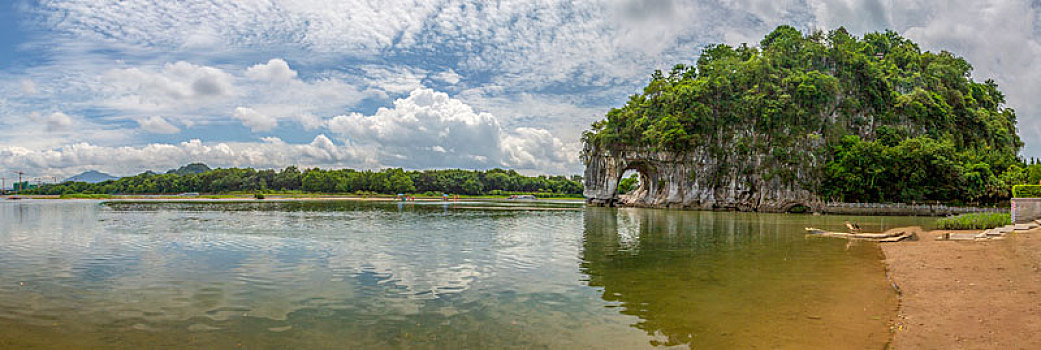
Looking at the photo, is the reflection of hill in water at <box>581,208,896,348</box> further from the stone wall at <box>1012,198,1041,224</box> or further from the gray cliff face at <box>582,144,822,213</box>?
the gray cliff face at <box>582,144,822,213</box>

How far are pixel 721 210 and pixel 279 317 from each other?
6697 centimetres

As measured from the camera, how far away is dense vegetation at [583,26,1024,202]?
59.2 meters

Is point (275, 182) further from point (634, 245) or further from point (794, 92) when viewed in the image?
point (634, 245)

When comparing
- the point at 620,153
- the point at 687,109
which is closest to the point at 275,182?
the point at 620,153

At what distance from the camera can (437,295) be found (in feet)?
43.1

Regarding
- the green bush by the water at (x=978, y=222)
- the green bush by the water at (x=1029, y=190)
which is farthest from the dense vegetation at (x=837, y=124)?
the green bush by the water at (x=978, y=222)

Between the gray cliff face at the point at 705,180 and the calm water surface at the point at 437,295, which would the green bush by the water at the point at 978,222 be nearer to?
the calm water surface at the point at 437,295

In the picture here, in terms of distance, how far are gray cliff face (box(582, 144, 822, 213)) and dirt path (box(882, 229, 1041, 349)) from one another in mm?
48749

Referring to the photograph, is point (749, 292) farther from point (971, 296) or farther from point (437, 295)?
point (437, 295)

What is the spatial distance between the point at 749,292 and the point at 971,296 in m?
4.33

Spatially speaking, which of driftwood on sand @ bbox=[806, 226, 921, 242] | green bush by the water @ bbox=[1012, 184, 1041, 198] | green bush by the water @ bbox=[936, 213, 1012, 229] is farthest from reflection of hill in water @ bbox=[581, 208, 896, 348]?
green bush by the water @ bbox=[1012, 184, 1041, 198]

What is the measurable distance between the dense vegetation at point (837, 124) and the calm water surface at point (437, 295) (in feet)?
146

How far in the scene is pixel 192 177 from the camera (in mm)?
158125

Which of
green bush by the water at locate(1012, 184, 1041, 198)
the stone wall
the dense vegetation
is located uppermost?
the dense vegetation
